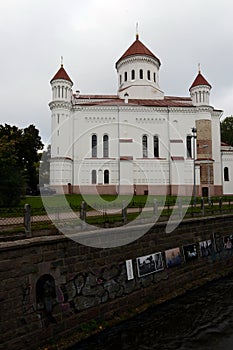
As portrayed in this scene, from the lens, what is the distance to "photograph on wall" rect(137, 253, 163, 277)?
11.9 metres

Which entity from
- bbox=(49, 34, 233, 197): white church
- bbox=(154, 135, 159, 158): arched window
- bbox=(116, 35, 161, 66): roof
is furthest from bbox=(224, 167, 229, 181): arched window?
bbox=(116, 35, 161, 66): roof

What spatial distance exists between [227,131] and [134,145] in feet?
90.9

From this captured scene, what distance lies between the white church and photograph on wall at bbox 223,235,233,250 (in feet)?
71.2

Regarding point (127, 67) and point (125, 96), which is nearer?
point (125, 96)

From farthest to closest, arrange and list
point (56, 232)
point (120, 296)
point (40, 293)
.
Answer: point (120, 296) < point (56, 232) < point (40, 293)

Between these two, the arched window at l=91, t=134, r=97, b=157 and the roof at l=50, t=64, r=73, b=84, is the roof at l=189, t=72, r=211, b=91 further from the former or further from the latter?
the roof at l=50, t=64, r=73, b=84

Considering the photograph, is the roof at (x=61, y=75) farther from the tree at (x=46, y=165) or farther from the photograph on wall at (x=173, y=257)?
the photograph on wall at (x=173, y=257)

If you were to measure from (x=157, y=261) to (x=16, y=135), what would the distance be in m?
26.0

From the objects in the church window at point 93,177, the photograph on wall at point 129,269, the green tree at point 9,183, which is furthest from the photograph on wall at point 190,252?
the church window at point 93,177

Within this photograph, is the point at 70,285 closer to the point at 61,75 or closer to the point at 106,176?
the point at 106,176

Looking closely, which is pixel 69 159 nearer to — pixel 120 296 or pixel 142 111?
pixel 142 111

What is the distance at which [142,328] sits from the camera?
1002 centimetres

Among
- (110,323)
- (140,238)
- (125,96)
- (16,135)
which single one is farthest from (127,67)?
(110,323)

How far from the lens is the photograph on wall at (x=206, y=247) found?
50.9ft
